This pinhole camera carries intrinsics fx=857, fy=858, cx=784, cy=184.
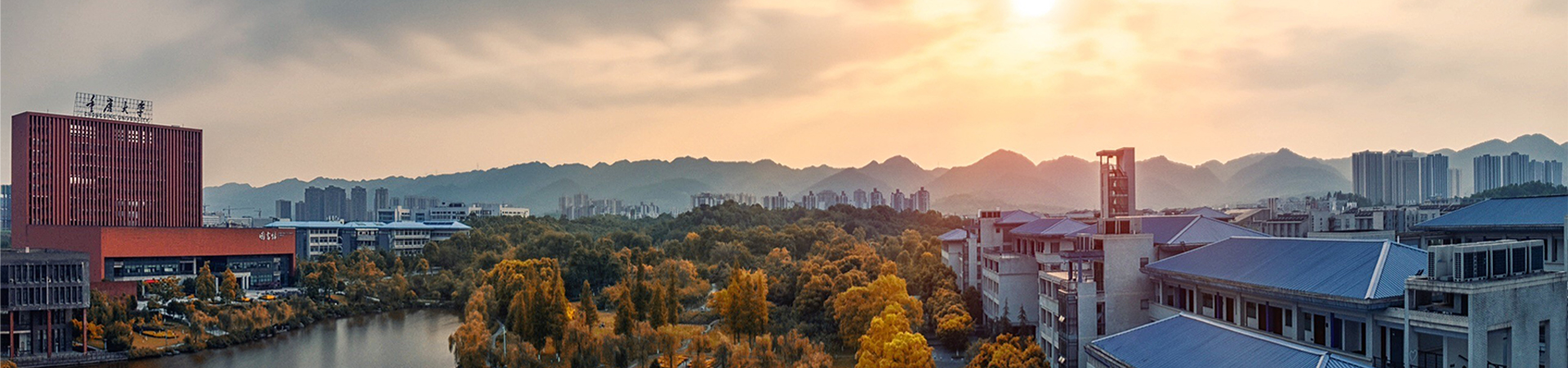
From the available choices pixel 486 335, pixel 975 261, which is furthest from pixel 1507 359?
pixel 486 335

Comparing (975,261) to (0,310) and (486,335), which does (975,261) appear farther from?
(0,310)

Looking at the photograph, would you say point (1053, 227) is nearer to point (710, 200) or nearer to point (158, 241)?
point (158, 241)

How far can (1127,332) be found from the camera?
13383mm

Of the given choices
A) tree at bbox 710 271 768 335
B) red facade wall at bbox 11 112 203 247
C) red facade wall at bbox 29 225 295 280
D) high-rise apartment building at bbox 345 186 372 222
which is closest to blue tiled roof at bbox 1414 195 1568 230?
tree at bbox 710 271 768 335

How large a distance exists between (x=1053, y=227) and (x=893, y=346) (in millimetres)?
8545

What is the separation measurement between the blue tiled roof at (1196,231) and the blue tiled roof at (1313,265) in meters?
1.87

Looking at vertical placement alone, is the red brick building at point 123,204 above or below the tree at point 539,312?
above

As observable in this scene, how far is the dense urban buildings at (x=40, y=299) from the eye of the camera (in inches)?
914

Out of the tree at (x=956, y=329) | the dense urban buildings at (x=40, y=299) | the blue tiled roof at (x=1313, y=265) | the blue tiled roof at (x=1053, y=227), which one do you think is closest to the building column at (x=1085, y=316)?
the blue tiled roof at (x=1313, y=265)

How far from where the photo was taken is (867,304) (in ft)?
66.1

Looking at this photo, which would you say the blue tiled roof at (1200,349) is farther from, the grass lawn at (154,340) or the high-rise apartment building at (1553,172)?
the high-rise apartment building at (1553,172)

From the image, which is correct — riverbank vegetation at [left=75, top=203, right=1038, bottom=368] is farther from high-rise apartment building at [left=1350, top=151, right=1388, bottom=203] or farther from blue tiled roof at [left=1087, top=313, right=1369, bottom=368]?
high-rise apartment building at [left=1350, top=151, right=1388, bottom=203]

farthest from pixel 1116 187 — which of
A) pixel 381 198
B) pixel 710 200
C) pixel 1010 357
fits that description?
pixel 381 198

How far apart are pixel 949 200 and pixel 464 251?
379 ft
